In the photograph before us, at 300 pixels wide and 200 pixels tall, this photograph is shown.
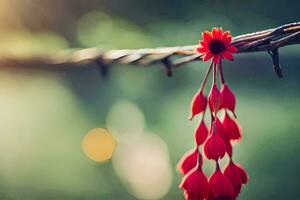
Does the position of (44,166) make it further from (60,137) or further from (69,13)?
(69,13)

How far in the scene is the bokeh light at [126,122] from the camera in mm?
1789

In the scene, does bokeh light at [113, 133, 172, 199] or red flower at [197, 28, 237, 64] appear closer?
red flower at [197, 28, 237, 64]

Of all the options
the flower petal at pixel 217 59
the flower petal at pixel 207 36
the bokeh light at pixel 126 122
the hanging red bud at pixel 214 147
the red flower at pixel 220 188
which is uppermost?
the bokeh light at pixel 126 122

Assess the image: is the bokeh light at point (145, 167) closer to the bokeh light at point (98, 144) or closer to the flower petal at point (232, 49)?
the bokeh light at point (98, 144)

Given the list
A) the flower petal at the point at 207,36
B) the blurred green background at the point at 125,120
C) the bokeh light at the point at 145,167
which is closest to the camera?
the flower petal at the point at 207,36

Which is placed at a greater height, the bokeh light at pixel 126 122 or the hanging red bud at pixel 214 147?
the bokeh light at pixel 126 122

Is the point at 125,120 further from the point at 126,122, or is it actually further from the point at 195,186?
the point at 195,186

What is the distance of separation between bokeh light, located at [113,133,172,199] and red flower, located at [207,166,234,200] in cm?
121

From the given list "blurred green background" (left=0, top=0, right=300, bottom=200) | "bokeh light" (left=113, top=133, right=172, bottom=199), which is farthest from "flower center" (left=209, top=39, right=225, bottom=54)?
"bokeh light" (left=113, top=133, right=172, bottom=199)

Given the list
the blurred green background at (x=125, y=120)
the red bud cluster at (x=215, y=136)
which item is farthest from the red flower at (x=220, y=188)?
the blurred green background at (x=125, y=120)

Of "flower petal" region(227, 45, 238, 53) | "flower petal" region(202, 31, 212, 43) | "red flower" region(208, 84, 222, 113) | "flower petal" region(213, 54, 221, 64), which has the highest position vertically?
"flower petal" region(202, 31, 212, 43)

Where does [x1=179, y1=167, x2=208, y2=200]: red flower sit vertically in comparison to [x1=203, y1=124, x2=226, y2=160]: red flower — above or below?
below

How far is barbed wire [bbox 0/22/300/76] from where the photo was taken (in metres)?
0.48

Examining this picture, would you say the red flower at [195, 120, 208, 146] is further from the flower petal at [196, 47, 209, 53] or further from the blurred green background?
A: the blurred green background
